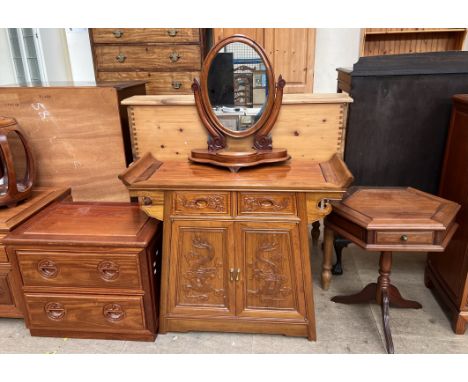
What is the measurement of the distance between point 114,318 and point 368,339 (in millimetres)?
1136

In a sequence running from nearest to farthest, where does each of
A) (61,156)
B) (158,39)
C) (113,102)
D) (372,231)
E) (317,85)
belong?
1. (372,231)
2. (113,102)
3. (61,156)
4. (158,39)
5. (317,85)

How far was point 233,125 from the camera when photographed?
169 cm

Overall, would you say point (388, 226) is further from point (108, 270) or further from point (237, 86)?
point (108, 270)

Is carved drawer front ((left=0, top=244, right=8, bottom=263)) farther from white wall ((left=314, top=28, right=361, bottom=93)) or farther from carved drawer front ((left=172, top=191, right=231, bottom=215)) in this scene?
white wall ((left=314, top=28, right=361, bottom=93))

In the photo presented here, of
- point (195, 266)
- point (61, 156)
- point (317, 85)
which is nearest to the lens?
point (195, 266)

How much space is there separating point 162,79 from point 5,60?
1604 mm

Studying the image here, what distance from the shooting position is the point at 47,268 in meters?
1.60

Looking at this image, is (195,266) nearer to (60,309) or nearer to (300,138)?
(60,309)

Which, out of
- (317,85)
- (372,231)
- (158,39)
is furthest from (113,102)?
(317,85)

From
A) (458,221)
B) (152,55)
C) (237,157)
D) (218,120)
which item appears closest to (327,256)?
(458,221)

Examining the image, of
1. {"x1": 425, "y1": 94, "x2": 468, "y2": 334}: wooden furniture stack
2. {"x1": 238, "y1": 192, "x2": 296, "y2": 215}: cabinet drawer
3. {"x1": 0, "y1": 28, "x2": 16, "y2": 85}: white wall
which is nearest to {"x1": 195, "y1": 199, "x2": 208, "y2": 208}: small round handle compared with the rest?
{"x1": 238, "y1": 192, "x2": 296, "y2": 215}: cabinet drawer

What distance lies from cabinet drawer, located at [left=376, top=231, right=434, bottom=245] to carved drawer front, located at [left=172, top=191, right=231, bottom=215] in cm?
62

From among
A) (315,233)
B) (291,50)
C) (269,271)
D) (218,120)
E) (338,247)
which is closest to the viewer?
(269,271)

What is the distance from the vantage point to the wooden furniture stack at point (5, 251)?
166cm
